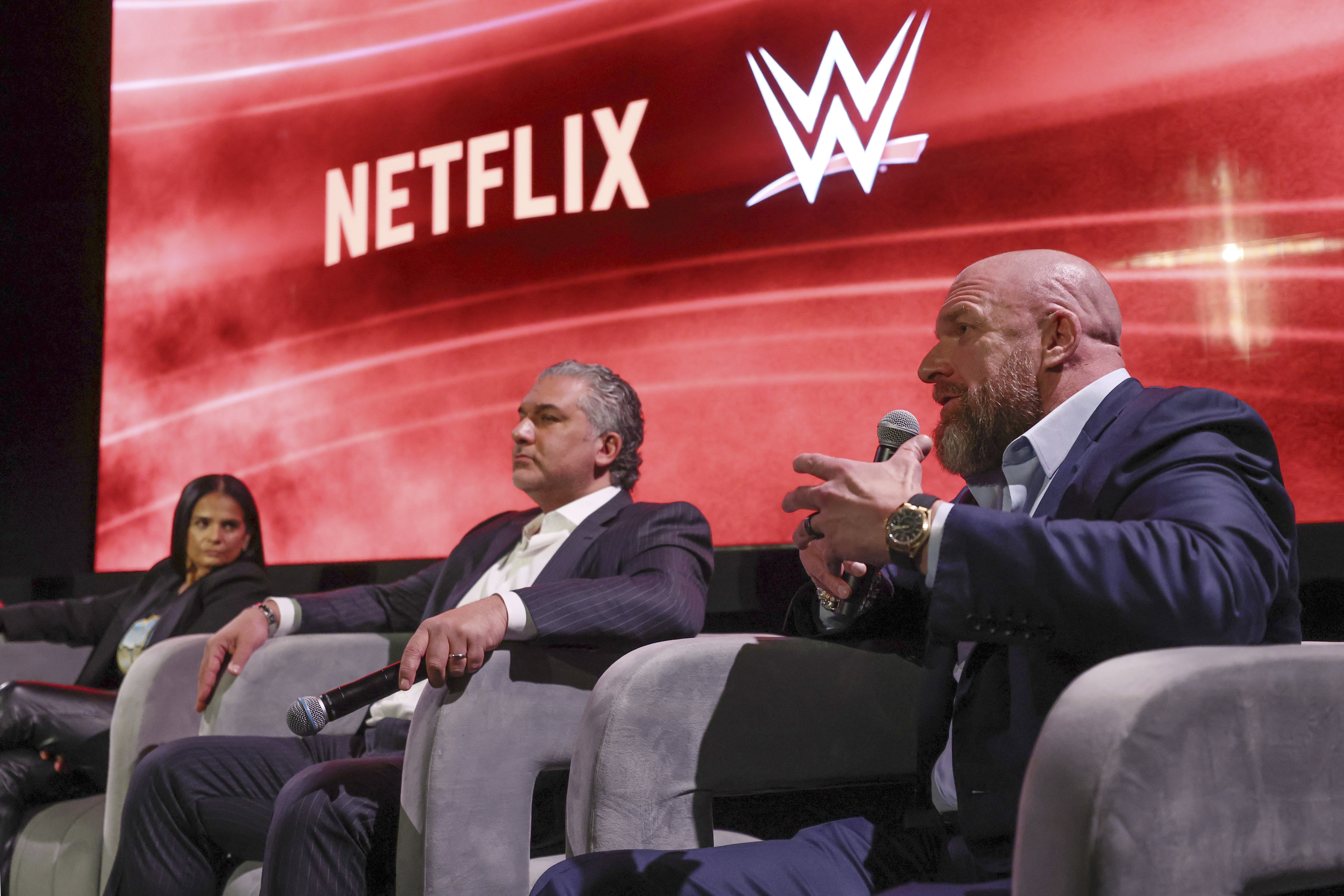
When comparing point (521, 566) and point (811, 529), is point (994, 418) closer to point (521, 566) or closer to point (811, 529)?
point (811, 529)

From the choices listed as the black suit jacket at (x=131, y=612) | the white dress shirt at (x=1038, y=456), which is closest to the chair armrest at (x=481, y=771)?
the white dress shirt at (x=1038, y=456)

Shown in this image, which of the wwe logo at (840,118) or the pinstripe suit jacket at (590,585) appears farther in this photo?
the wwe logo at (840,118)

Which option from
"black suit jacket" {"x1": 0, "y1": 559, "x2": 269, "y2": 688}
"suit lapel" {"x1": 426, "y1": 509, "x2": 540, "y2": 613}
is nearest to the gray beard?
"suit lapel" {"x1": 426, "y1": 509, "x2": 540, "y2": 613}

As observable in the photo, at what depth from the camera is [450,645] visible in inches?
59.2

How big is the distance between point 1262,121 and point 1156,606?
1366 mm

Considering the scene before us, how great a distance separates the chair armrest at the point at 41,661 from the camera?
120 inches

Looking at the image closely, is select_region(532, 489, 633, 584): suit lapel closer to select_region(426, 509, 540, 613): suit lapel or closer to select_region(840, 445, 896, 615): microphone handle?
select_region(426, 509, 540, 613): suit lapel

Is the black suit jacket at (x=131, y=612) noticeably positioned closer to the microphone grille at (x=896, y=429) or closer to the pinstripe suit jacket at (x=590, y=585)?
the pinstripe suit jacket at (x=590, y=585)

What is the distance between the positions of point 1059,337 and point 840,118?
4.00 feet

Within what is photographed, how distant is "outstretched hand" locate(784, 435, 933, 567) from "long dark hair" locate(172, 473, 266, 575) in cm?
231

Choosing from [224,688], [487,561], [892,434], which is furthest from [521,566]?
[892,434]

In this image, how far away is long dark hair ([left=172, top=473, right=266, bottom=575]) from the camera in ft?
10.00

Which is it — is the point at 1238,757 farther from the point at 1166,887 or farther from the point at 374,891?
the point at 374,891

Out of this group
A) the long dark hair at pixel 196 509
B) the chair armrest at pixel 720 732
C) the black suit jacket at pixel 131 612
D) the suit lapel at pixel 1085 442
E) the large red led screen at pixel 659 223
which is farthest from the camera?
the long dark hair at pixel 196 509
